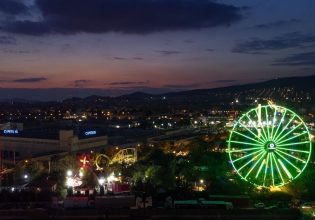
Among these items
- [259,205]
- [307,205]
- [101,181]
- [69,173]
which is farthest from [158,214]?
[69,173]

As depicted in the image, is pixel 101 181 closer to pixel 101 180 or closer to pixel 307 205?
pixel 101 180

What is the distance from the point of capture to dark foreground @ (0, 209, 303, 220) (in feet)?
45.7

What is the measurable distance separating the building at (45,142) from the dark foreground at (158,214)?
721 inches

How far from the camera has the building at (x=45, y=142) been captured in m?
33.7

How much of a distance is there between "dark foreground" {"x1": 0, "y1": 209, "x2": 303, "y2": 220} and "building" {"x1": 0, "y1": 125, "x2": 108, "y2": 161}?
18.3 meters

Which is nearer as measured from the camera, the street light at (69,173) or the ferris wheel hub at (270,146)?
the ferris wheel hub at (270,146)

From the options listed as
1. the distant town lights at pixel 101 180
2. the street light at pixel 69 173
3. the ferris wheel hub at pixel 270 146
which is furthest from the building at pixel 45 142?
the ferris wheel hub at pixel 270 146

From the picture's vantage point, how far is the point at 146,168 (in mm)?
22328

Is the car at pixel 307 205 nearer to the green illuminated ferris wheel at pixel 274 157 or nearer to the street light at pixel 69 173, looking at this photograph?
the green illuminated ferris wheel at pixel 274 157

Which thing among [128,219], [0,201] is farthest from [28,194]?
[128,219]

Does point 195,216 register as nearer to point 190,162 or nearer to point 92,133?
point 190,162

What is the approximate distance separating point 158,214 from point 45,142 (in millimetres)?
21587

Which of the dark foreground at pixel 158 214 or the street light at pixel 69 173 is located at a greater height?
the street light at pixel 69 173

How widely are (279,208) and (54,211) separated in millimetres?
6356
